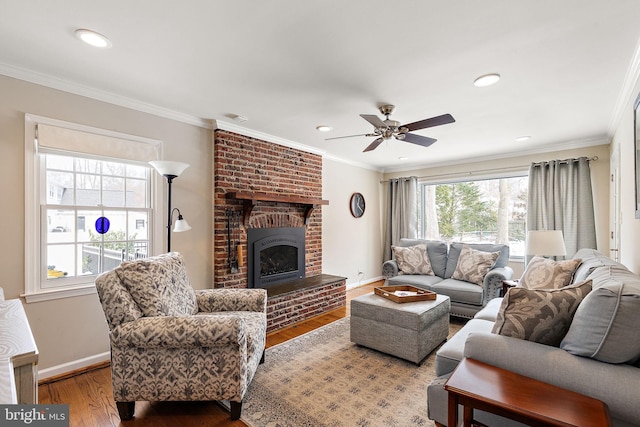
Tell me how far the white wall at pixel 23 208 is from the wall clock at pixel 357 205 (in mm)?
2920

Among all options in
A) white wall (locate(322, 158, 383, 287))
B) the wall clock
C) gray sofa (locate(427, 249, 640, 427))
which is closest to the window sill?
gray sofa (locate(427, 249, 640, 427))

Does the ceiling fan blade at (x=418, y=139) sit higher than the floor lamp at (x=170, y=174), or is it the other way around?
the ceiling fan blade at (x=418, y=139)

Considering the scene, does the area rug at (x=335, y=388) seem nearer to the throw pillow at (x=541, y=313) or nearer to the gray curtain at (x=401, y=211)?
the throw pillow at (x=541, y=313)

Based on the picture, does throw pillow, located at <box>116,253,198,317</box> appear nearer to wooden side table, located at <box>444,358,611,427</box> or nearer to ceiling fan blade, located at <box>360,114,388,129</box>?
→ wooden side table, located at <box>444,358,611,427</box>

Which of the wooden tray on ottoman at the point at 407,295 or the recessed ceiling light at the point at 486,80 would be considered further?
the wooden tray on ottoman at the point at 407,295

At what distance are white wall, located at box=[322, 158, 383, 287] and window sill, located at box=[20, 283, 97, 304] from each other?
311cm

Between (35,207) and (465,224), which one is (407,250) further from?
(35,207)

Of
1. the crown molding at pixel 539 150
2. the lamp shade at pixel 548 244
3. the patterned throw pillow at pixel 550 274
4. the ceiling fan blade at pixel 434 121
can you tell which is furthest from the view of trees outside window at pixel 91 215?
the crown molding at pixel 539 150

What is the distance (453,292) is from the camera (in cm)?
366

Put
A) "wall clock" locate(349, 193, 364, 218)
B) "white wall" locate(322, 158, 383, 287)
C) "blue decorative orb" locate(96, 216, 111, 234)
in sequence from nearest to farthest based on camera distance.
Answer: "blue decorative orb" locate(96, 216, 111, 234) < "white wall" locate(322, 158, 383, 287) < "wall clock" locate(349, 193, 364, 218)

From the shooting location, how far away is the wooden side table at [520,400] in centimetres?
103

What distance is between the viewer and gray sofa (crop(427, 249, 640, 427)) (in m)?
1.14

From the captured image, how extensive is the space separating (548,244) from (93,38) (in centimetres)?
415

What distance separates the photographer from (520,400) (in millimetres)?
1116
